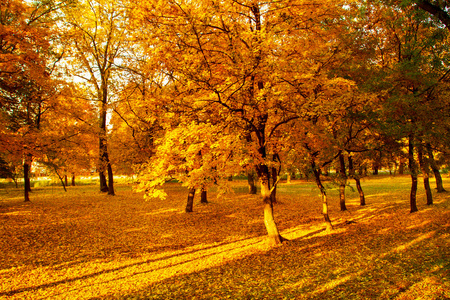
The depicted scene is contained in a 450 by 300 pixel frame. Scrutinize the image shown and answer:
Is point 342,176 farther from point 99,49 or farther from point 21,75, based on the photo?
point 99,49

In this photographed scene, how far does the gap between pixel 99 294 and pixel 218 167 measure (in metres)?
4.55

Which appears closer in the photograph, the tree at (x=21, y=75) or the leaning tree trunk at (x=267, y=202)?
the leaning tree trunk at (x=267, y=202)

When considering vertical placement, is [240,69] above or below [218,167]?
above

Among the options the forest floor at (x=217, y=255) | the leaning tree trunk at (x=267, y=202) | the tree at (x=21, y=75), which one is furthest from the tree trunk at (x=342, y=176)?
the tree at (x=21, y=75)

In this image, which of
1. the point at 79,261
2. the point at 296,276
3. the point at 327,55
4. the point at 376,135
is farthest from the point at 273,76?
the point at 79,261

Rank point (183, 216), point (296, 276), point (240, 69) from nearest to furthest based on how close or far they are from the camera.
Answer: point (296, 276) → point (240, 69) → point (183, 216)

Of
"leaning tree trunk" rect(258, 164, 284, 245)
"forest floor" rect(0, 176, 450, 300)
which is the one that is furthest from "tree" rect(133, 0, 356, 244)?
"forest floor" rect(0, 176, 450, 300)

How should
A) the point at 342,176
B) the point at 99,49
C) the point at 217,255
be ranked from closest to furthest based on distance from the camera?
1. the point at 217,255
2. the point at 342,176
3. the point at 99,49

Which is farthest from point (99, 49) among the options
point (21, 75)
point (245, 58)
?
point (245, 58)

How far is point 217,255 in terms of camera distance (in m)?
9.41

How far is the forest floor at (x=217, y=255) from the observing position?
250 inches

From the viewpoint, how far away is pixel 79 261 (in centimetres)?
879

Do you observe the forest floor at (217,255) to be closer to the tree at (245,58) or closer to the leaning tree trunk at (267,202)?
the leaning tree trunk at (267,202)

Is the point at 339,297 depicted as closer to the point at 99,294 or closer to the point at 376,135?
the point at 99,294
